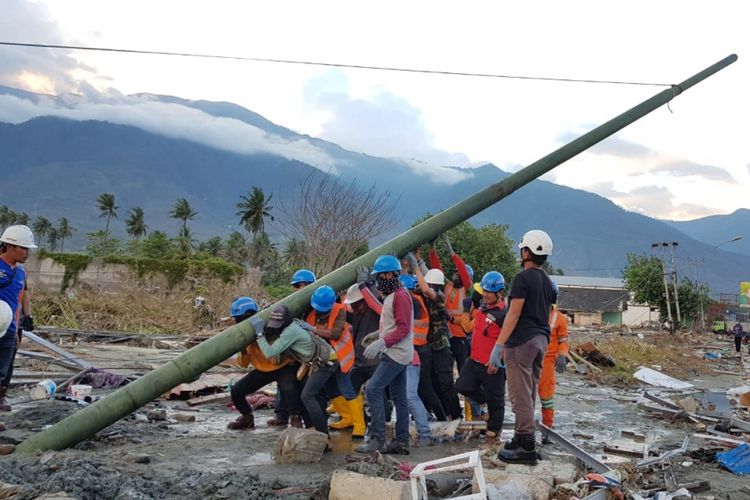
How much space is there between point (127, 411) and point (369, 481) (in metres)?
2.85

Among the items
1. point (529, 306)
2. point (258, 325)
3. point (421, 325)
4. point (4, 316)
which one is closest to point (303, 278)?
point (258, 325)

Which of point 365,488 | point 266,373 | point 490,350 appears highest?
point 490,350

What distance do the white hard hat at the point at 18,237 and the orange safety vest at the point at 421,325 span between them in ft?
14.2

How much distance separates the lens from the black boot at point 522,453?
18.0 ft

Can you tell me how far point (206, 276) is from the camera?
27.6 meters

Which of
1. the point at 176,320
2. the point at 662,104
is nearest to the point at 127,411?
the point at 662,104

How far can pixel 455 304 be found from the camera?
8.15 meters

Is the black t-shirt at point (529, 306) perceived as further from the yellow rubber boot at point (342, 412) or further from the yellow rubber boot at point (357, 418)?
the yellow rubber boot at point (342, 412)

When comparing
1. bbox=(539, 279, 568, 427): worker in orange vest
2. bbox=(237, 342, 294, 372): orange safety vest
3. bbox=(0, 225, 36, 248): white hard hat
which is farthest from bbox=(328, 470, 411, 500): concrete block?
bbox=(0, 225, 36, 248): white hard hat

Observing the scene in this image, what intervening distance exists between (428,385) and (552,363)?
150 cm

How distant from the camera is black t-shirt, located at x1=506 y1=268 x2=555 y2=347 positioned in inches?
222

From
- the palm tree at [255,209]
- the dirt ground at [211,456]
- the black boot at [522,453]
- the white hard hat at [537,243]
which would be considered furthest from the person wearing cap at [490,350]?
the palm tree at [255,209]

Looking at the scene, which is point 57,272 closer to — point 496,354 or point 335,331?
point 335,331

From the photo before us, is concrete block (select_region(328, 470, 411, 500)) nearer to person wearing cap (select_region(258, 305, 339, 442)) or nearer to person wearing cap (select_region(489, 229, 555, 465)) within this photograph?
person wearing cap (select_region(489, 229, 555, 465))
